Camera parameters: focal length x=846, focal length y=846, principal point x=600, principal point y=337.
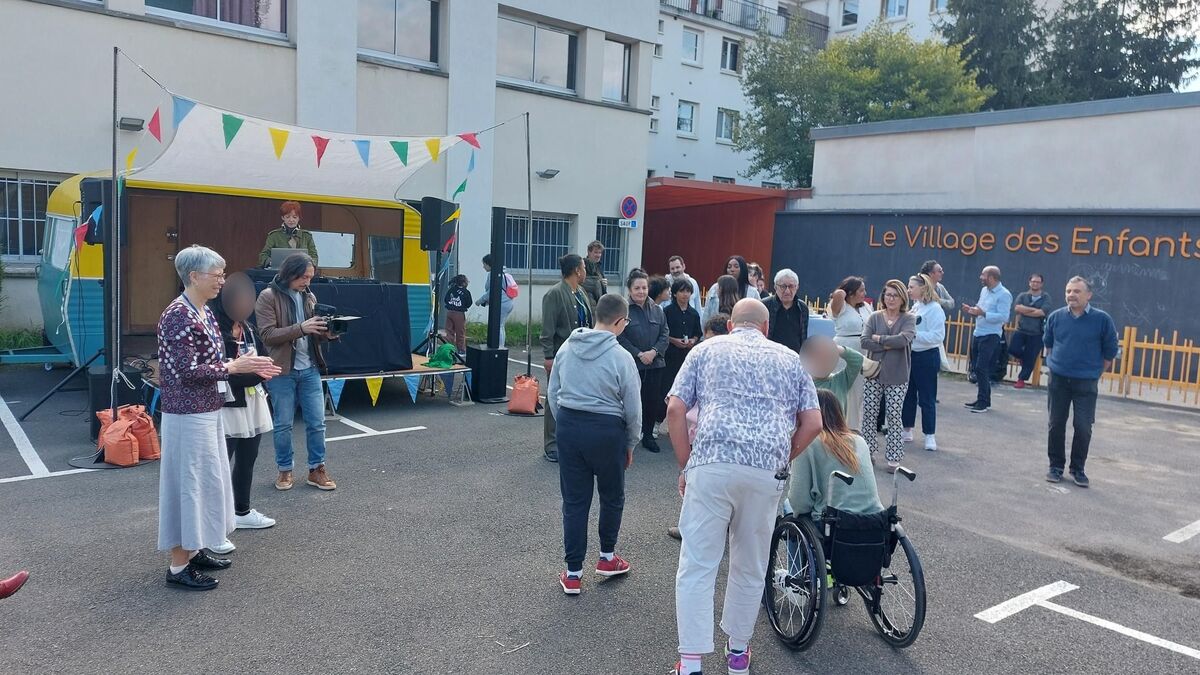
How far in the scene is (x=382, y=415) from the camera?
920cm

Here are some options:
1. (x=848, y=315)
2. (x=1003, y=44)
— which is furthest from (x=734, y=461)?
(x=1003, y=44)

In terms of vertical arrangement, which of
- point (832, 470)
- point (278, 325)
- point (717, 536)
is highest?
point (278, 325)

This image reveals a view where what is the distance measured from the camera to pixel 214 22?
520 inches

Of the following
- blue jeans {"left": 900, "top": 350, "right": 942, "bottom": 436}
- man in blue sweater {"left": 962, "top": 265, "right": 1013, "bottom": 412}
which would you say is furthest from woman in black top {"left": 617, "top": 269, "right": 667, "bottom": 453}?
man in blue sweater {"left": 962, "top": 265, "right": 1013, "bottom": 412}

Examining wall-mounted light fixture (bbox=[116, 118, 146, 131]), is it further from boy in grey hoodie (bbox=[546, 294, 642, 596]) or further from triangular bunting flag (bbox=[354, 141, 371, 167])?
boy in grey hoodie (bbox=[546, 294, 642, 596])

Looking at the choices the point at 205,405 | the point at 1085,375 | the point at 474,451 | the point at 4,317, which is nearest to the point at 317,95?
the point at 4,317

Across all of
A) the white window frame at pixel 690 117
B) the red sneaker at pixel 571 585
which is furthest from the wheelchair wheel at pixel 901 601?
the white window frame at pixel 690 117

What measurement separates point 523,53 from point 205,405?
46.5 feet

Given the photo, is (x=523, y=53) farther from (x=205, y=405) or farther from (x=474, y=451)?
(x=205, y=405)

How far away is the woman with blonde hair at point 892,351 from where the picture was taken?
748 centimetres

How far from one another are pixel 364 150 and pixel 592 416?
6.62 meters

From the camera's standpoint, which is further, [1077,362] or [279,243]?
[279,243]

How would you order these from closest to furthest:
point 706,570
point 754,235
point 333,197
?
point 706,570 → point 333,197 → point 754,235

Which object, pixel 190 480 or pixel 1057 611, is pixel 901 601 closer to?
pixel 1057 611
